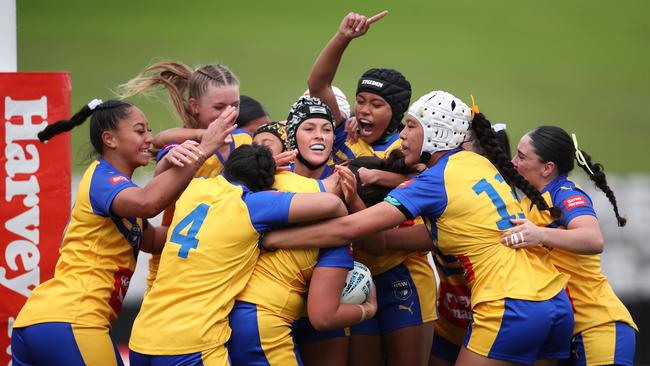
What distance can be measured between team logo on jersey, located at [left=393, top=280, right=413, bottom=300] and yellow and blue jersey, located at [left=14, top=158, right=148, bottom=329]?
1488 millimetres

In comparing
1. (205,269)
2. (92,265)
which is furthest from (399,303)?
(92,265)

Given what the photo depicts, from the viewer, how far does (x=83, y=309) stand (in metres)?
4.36

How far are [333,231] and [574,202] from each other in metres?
1.32

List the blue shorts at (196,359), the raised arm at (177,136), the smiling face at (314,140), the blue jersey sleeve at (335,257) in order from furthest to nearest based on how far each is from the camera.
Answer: the raised arm at (177,136) < the smiling face at (314,140) < the blue jersey sleeve at (335,257) < the blue shorts at (196,359)

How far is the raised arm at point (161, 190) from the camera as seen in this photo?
4336mm

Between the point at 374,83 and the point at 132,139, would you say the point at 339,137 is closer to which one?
the point at 374,83

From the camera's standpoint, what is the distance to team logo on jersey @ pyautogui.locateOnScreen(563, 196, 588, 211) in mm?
4590

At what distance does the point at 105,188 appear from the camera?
14.6 ft

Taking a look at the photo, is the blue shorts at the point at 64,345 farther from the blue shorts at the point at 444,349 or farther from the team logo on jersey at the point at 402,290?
the blue shorts at the point at 444,349

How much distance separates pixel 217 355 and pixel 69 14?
444cm

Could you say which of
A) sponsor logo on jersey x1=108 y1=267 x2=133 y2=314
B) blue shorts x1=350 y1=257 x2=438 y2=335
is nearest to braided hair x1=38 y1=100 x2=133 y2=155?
sponsor logo on jersey x1=108 y1=267 x2=133 y2=314

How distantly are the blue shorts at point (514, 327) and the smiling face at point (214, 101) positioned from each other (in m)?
1.93

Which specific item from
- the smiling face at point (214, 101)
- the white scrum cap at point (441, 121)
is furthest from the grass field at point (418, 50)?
the white scrum cap at point (441, 121)

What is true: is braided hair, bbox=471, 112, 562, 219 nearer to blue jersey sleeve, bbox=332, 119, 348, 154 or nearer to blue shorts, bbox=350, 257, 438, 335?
blue shorts, bbox=350, 257, 438, 335
